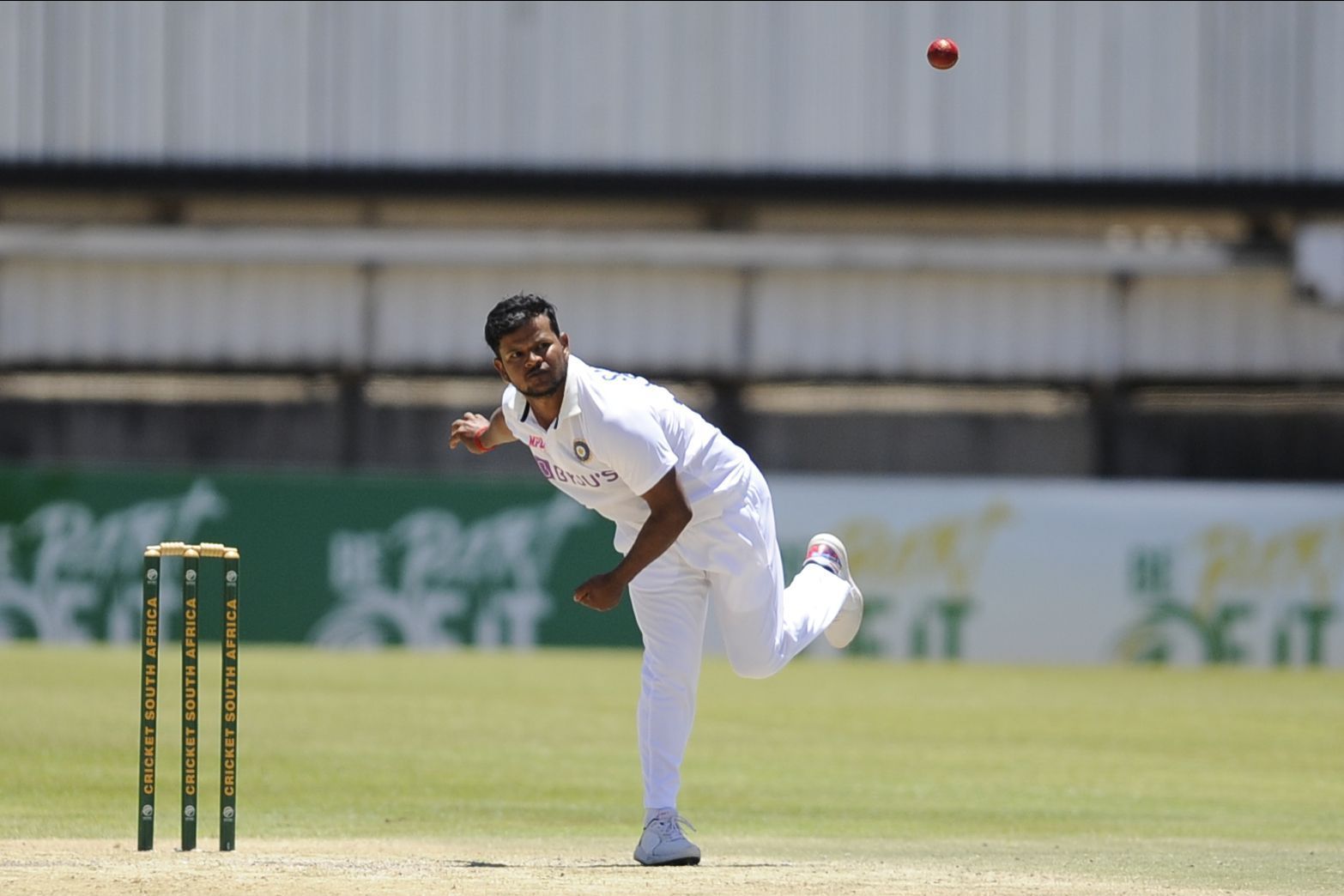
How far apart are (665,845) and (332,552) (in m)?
10.2

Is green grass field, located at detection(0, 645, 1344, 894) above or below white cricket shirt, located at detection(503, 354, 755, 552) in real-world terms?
below

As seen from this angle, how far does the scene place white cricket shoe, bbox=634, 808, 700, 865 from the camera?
5.84 meters

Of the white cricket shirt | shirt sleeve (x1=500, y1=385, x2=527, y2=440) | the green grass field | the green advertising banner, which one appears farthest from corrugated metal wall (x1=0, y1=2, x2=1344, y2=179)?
shirt sleeve (x1=500, y1=385, x2=527, y2=440)

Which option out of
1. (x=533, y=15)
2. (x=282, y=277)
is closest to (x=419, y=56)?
(x=533, y=15)

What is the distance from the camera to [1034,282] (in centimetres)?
1869

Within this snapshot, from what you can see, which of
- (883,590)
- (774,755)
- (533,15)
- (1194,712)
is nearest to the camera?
(774,755)

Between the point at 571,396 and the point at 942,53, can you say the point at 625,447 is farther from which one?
the point at 942,53

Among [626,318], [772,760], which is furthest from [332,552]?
[772,760]

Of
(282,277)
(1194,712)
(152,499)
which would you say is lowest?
(1194,712)

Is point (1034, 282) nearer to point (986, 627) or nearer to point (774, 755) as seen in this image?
point (986, 627)

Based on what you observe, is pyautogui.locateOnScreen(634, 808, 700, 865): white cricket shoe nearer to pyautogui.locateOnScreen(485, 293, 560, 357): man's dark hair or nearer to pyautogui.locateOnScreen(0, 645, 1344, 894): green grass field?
pyautogui.locateOnScreen(0, 645, 1344, 894): green grass field

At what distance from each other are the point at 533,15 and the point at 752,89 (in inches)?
83.7

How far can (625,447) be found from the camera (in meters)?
5.71

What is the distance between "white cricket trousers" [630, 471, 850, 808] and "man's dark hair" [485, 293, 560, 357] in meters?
0.88
